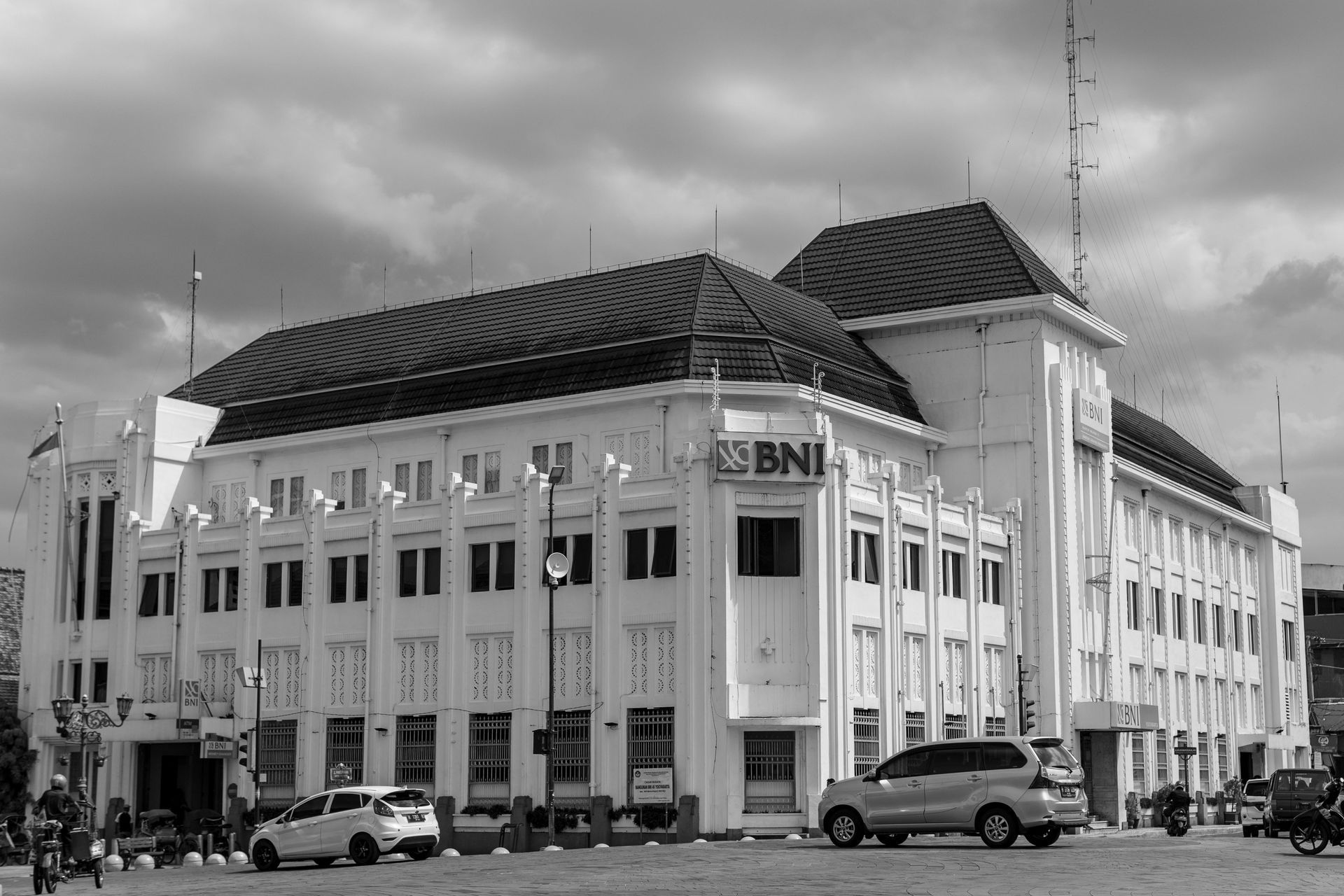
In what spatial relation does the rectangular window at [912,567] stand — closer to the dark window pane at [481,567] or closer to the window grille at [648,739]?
the window grille at [648,739]

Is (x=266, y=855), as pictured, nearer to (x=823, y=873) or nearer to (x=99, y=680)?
(x=823, y=873)

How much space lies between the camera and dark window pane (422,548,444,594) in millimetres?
50969

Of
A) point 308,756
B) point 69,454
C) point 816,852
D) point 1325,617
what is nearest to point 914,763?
point 816,852

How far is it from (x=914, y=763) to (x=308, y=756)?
26352mm

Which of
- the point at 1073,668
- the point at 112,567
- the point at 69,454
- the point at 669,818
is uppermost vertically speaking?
the point at 69,454

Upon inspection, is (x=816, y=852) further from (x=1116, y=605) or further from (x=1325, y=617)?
(x=1325, y=617)

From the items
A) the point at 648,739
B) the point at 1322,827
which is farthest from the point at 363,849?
the point at 1322,827

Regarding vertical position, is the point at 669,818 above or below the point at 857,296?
below

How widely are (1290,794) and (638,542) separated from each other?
58.1ft

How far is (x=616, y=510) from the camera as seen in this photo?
47.5m

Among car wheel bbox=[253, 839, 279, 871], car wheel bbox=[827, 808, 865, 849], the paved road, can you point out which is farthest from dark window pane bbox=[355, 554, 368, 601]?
car wheel bbox=[827, 808, 865, 849]

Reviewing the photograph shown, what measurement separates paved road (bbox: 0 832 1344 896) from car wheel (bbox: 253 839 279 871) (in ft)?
2.77

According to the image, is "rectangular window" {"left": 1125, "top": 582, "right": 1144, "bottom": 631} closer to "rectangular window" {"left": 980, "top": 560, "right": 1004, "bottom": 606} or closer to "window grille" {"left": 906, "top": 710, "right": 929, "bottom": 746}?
"rectangular window" {"left": 980, "top": 560, "right": 1004, "bottom": 606}

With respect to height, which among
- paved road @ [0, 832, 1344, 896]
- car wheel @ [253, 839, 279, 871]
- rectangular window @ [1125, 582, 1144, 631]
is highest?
rectangular window @ [1125, 582, 1144, 631]
